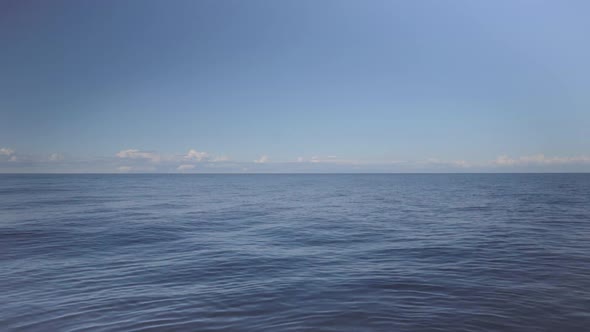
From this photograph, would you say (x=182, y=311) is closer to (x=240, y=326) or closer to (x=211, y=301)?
(x=211, y=301)

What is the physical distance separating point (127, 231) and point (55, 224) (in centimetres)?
854

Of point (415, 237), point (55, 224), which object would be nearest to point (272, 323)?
point (415, 237)

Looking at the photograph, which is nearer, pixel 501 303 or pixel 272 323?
pixel 272 323

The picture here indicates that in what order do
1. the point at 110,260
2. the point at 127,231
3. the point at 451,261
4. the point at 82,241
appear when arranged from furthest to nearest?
1. the point at 127,231
2. the point at 82,241
3. the point at 110,260
4. the point at 451,261

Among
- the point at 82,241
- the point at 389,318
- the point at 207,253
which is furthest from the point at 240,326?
the point at 82,241

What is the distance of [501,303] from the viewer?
10.3 metres

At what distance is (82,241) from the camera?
2172cm

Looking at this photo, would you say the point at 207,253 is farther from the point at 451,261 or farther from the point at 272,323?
the point at 451,261

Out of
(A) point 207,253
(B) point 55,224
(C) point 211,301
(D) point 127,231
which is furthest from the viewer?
(B) point 55,224

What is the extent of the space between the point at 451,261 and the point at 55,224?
31.0 m

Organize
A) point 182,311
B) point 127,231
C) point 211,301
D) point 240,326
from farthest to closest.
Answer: point 127,231
point 211,301
point 182,311
point 240,326

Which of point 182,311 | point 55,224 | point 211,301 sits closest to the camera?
point 182,311

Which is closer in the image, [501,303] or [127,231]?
[501,303]

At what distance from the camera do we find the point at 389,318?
30.6ft
